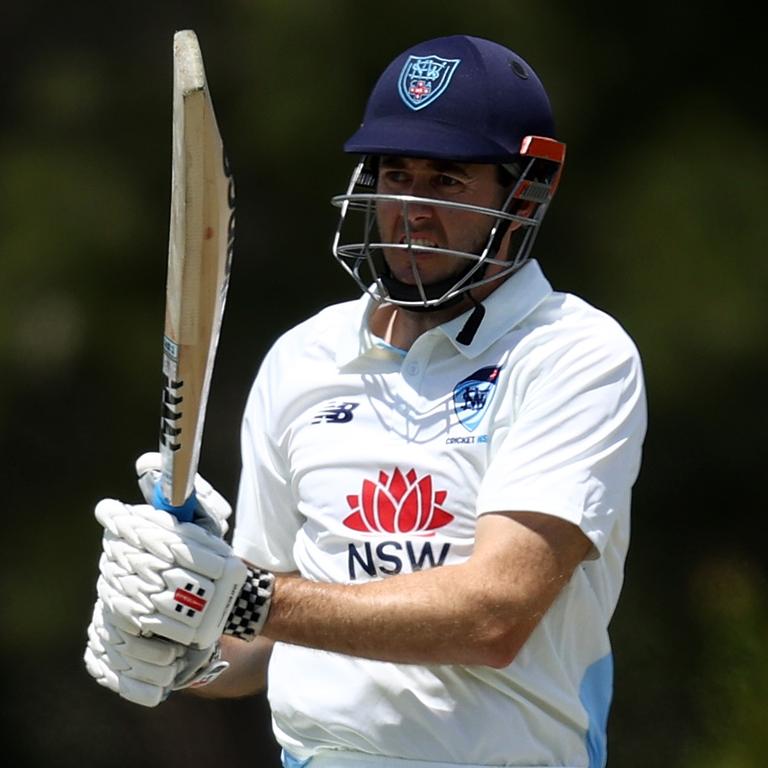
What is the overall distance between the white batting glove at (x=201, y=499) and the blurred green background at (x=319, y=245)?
9.47 ft

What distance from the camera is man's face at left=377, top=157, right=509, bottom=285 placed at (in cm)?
277

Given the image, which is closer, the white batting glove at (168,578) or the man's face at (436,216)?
the white batting glove at (168,578)

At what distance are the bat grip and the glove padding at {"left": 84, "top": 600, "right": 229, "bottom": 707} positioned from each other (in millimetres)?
162

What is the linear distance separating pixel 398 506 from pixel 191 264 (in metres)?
0.55

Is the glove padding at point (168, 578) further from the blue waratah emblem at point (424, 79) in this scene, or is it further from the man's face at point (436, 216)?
the blue waratah emblem at point (424, 79)

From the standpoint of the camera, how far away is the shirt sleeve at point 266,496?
286 centimetres

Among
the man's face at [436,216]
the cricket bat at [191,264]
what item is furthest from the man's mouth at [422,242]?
the cricket bat at [191,264]

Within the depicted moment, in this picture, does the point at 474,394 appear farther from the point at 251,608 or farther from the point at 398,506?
the point at 251,608

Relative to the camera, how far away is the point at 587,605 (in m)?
2.60

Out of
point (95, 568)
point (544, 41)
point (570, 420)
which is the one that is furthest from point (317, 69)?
point (570, 420)

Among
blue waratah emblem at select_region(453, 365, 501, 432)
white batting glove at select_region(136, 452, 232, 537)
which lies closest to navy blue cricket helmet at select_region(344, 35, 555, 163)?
blue waratah emblem at select_region(453, 365, 501, 432)

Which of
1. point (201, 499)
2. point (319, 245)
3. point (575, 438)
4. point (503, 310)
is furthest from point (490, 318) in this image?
point (319, 245)

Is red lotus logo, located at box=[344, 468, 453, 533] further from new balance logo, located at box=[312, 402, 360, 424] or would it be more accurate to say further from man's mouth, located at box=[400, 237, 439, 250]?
man's mouth, located at box=[400, 237, 439, 250]

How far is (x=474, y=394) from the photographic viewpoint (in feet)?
8.65
